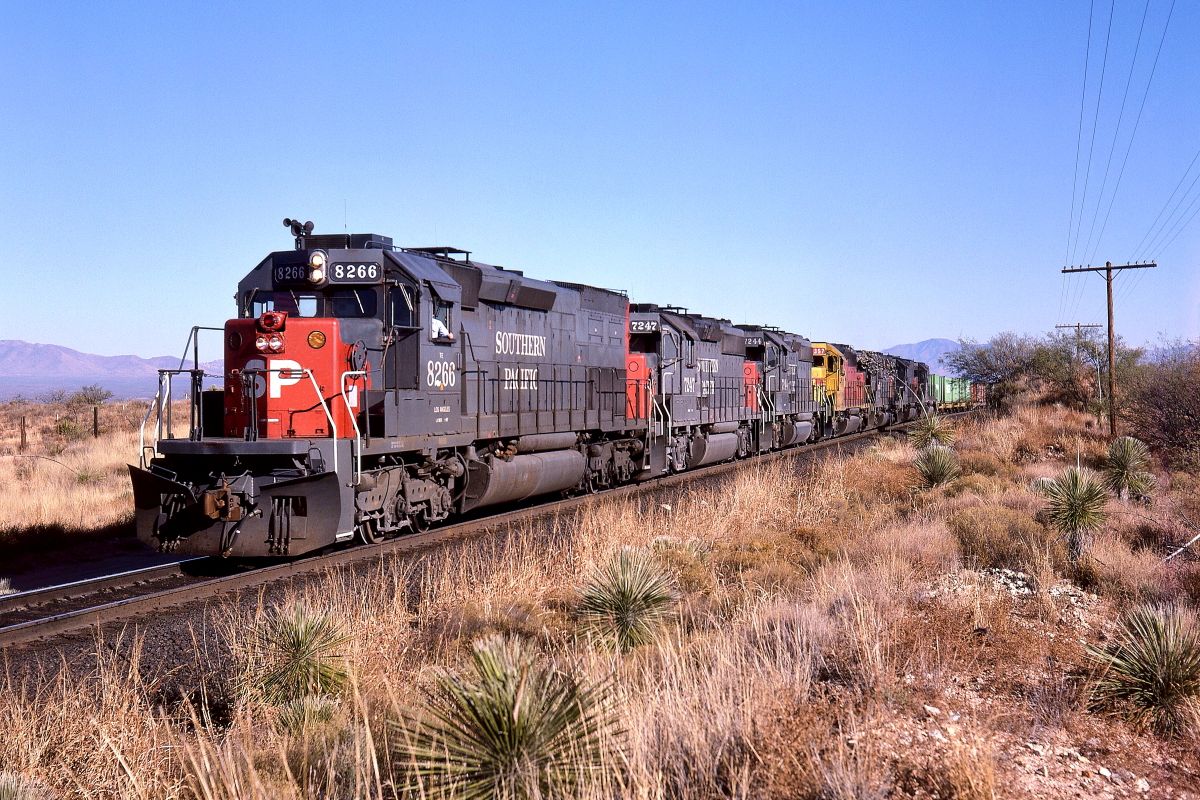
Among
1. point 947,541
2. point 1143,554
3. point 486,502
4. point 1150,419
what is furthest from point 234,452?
point 1150,419

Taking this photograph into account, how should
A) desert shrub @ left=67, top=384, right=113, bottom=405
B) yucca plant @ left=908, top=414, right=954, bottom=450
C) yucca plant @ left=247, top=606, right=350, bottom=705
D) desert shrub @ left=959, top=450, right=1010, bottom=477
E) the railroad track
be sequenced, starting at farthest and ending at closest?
desert shrub @ left=67, top=384, right=113, bottom=405 → yucca plant @ left=908, top=414, right=954, bottom=450 → desert shrub @ left=959, top=450, right=1010, bottom=477 → the railroad track → yucca plant @ left=247, top=606, right=350, bottom=705

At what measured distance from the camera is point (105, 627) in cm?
774

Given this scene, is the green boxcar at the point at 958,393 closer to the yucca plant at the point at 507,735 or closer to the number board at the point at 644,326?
the number board at the point at 644,326

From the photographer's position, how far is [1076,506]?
10523 millimetres

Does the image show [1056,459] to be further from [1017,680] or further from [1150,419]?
[1017,680]

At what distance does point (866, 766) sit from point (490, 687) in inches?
69.2

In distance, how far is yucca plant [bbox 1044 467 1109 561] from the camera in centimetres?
→ 1034

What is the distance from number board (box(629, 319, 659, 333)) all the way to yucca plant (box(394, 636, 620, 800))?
16.0 meters

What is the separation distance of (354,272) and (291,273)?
0.75 metres

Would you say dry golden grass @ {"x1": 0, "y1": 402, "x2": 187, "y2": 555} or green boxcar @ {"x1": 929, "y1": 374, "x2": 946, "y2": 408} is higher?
green boxcar @ {"x1": 929, "y1": 374, "x2": 946, "y2": 408}

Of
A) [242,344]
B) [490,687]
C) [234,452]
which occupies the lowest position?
[490,687]

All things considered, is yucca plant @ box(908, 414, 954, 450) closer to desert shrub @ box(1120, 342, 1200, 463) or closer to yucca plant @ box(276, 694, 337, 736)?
desert shrub @ box(1120, 342, 1200, 463)

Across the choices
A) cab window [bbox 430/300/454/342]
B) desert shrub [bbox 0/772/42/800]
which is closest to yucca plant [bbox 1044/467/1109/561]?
cab window [bbox 430/300/454/342]

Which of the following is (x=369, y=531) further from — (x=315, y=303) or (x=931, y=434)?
(x=931, y=434)
